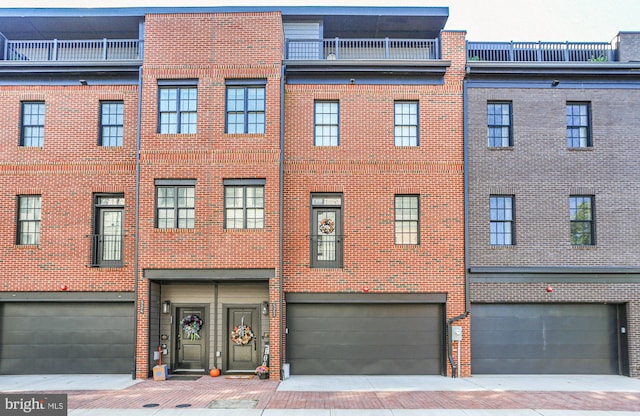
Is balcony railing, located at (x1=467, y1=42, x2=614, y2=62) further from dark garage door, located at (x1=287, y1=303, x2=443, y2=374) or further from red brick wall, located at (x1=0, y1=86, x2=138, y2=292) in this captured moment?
red brick wall, located at (x1=0, y1=86, x2=138, y2=292)

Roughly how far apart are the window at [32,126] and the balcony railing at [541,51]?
13317 mm

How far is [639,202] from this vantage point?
16.3 metres

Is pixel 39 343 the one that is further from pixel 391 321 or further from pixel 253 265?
pixel 391 321

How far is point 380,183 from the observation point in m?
16.1

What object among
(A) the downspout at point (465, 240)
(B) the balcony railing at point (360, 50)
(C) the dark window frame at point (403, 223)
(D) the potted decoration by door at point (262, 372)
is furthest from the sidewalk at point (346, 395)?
(B) the balcony railing at point (360, 50)

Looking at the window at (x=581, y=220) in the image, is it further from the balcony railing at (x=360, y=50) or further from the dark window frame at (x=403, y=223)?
the balcony railing at (x=360, y=50)

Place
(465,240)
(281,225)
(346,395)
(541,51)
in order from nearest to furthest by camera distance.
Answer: (346,395), (281,225), (465,240), (541,51)

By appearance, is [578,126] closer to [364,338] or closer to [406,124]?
[406,124]

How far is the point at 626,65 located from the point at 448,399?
37.6 ft

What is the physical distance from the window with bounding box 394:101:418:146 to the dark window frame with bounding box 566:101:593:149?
4.71m

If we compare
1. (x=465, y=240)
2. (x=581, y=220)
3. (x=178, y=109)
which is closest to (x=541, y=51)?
(x=581, y=220)

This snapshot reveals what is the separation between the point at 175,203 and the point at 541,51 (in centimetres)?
1210

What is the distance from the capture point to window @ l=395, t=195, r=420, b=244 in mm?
16172

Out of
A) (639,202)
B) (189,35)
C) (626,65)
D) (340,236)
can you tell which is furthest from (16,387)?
(626,65)
